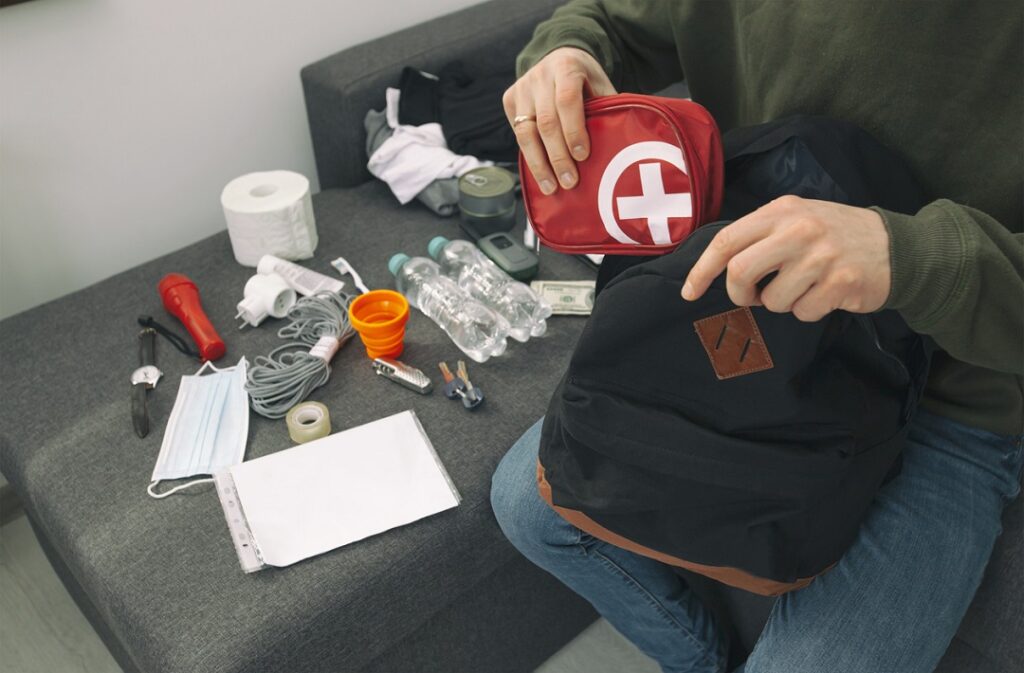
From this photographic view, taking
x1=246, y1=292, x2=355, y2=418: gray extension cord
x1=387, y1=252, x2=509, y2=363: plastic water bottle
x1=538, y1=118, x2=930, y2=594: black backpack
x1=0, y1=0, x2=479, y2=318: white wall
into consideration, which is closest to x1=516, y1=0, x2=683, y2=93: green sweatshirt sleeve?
x1=538, y1=118, x2=930, y2=594: black backpack

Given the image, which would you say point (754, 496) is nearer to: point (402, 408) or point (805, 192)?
point (805, 192)

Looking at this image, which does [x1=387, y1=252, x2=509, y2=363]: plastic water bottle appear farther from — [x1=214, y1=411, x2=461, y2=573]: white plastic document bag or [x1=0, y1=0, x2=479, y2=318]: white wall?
[x1=0, y1=0, x2=479, y2=318]: white wall

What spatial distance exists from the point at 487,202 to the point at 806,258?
925 millimetres

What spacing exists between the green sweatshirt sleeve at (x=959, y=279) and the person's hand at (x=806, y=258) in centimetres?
2

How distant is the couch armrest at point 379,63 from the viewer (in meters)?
1.79

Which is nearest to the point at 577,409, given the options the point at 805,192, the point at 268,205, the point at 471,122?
the point at 805,192

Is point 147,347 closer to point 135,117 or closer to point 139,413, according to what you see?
point 139,413

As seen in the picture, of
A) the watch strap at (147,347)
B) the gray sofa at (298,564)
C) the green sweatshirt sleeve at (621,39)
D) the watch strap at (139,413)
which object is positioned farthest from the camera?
the watch strap at (147,347)

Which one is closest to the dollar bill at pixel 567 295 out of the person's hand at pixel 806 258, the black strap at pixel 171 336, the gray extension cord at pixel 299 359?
the gray extension cord at pixel 299 359

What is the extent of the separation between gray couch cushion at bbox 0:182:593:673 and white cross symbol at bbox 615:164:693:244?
1.38 ft

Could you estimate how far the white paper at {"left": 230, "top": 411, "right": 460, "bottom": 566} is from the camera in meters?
1.15

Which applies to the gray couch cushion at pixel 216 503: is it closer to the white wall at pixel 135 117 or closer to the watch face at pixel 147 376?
the watch face at pixel 147 376

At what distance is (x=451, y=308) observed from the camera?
4.83 feet

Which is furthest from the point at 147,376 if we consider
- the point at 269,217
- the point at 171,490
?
the point at 269,217
